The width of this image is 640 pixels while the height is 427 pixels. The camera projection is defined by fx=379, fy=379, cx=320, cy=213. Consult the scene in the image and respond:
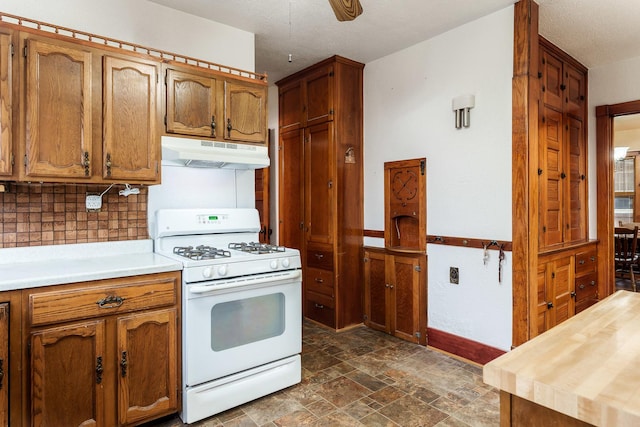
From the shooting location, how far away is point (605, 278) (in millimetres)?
4047

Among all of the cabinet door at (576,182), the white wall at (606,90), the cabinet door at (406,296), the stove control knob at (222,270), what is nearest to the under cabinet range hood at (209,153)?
the stove control knob at (222,270)

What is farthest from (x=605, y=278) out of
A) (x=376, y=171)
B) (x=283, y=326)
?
(x=283, y=326)

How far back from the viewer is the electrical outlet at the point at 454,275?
3.06 meters

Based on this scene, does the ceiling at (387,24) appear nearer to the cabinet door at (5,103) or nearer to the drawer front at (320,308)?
the cabinet door at (5,103)

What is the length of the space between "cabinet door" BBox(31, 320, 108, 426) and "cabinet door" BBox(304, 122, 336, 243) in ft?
7.41

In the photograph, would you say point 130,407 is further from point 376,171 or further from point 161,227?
point 376,171

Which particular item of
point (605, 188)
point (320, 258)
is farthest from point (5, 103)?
point (605, 188)

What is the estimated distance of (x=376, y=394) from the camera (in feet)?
8.02

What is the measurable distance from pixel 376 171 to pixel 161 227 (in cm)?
208

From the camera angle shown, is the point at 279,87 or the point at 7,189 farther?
the point at 279,87

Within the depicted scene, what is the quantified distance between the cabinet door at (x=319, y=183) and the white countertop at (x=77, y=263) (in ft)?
5.56

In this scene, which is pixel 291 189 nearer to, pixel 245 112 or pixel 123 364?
pixel 245 112

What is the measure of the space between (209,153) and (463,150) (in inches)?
76.4

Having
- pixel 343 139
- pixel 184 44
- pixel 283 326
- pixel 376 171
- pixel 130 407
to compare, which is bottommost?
pixel 130 407
